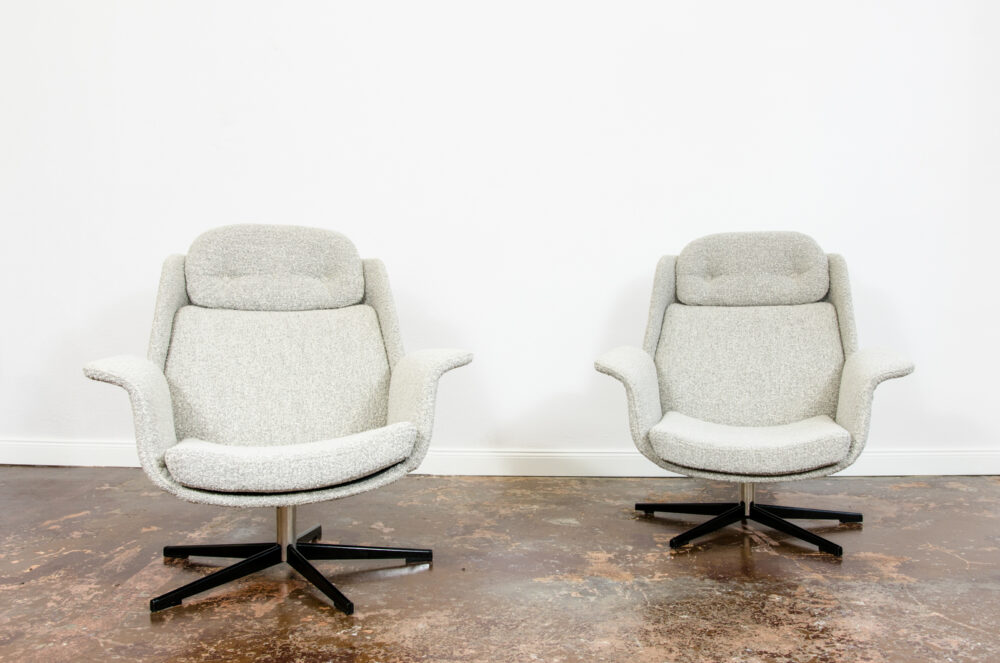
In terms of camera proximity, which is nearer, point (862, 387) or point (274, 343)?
point (862, 387)

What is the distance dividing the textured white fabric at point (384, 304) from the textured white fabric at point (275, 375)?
0.03 meters

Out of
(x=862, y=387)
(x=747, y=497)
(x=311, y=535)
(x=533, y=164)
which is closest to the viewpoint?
(x=862, y=387)

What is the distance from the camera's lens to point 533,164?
9.70 feet

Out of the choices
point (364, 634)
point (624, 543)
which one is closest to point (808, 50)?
point (624, 543)

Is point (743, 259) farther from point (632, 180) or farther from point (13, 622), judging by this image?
point (13, 622)

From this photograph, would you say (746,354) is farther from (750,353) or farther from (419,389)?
(419,389)

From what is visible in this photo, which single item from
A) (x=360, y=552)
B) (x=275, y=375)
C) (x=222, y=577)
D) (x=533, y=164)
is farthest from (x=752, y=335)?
(x=222, y=577)

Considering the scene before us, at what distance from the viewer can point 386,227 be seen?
2984mm

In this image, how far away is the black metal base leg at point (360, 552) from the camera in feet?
6.12

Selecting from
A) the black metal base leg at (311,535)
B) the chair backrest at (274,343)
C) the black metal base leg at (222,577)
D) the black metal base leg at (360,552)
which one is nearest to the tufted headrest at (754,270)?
the chair backrest at (274,343)

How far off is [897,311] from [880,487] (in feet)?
2.56

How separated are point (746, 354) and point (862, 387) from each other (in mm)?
499

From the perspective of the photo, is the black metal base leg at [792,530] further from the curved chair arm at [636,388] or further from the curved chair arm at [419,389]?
the curved chair arm at [419,389]

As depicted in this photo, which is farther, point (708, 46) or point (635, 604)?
point (708, 46)
